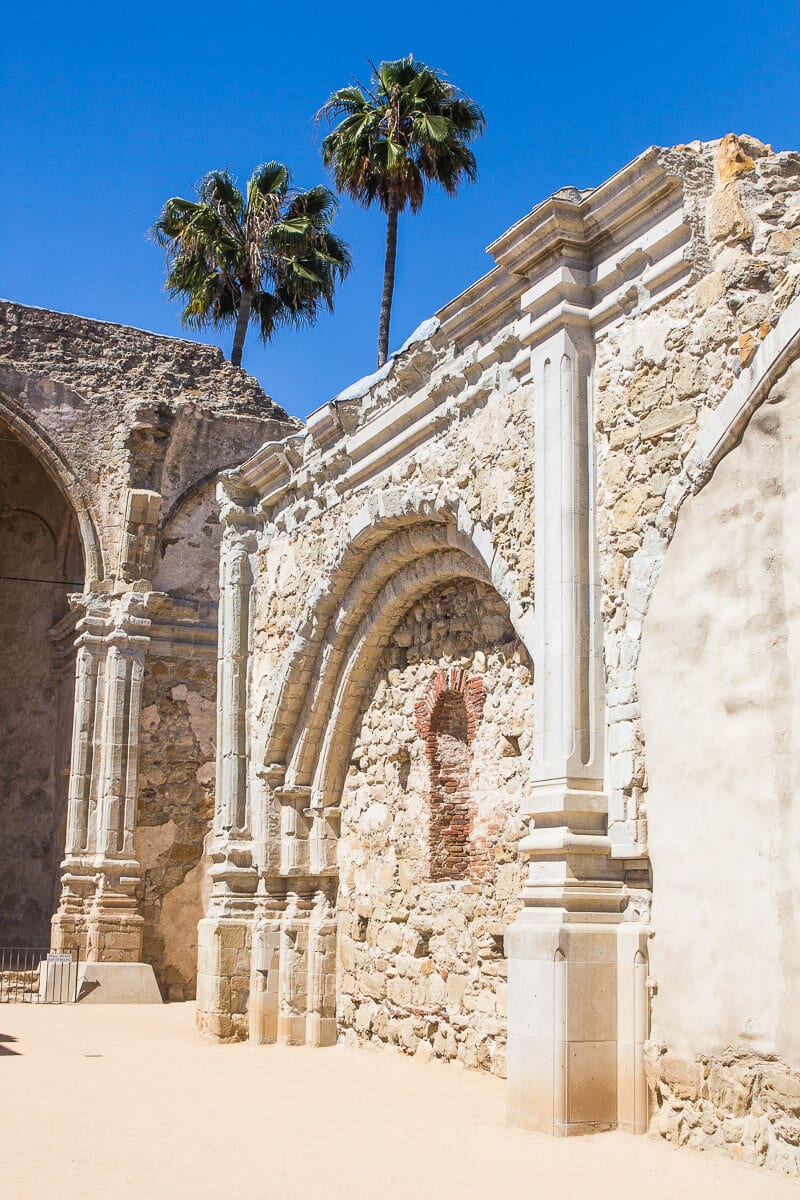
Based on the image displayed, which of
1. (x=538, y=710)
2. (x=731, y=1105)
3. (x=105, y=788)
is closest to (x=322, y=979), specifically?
(x=538, y=710)

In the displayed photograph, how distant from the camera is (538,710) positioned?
791cm

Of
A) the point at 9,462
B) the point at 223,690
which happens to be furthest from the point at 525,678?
the point at 9,462

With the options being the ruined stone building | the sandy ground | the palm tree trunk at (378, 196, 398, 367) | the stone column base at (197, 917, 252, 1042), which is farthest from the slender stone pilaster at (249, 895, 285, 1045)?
the palm tree trunk at (378, 196, 398, 367)

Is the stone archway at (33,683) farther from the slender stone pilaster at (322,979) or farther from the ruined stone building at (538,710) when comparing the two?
the slender stone pilaster at (322,979)

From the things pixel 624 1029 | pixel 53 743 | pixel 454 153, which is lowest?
pixel 624 1029

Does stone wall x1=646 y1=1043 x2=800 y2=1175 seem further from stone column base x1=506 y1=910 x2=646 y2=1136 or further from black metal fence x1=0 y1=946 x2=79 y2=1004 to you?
black metal fence x1=0 y1=946 x2=79 y2=1004

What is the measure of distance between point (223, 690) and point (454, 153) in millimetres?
11806

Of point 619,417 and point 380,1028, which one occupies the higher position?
point 619,417

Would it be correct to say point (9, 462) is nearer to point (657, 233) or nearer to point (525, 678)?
point (525, 678)

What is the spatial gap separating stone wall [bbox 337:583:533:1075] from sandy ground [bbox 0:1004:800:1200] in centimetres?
38

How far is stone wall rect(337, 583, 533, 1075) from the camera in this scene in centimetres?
931

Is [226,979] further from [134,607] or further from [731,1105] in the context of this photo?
[731,1105]

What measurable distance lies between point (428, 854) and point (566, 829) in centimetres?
307

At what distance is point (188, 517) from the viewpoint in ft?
57.9
